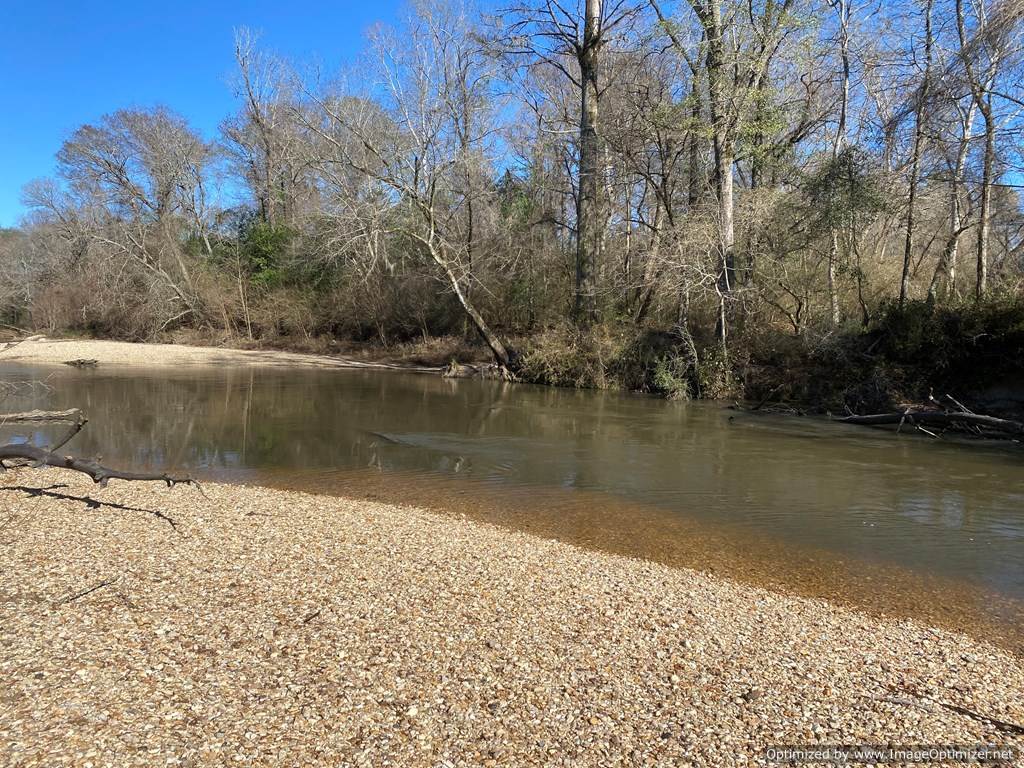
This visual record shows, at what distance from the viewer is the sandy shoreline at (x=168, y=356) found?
29.3 metres

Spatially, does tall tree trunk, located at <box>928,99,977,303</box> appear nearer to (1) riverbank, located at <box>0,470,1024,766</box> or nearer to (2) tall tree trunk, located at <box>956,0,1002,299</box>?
(2) tall tree trunk, located at <box>956,0,1002,299</box>

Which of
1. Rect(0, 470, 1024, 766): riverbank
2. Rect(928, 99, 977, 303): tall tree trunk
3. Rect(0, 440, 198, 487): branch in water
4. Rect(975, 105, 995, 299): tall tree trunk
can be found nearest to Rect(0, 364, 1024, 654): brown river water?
Rect(0, 470, 1024, 766): riverbank

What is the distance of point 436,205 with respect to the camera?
27438 millimetres

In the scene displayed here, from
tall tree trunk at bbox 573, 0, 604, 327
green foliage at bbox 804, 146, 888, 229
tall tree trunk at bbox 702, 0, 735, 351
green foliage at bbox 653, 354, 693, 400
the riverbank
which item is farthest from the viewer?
tall tree trunk at bbox 573, 0, 604, 327

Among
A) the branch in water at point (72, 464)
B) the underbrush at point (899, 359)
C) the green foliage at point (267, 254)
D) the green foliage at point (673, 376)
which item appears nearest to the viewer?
the branch in water at point (72, 464)

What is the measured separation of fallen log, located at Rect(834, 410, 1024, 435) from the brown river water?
573 millimetres

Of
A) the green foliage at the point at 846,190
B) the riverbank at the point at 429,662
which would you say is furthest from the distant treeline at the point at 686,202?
the riverbank at the point at 429,662

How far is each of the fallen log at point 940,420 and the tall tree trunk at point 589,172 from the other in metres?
9.61

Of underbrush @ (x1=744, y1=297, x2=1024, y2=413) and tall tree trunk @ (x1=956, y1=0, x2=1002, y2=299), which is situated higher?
tall tree trunk @ (x1=956, y1=0, x2=1002, y2=299)

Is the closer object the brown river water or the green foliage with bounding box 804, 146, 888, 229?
the brown river water

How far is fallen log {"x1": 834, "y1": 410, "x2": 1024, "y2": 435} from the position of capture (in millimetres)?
13172

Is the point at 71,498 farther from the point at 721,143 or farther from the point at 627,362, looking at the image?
the point at 721,143

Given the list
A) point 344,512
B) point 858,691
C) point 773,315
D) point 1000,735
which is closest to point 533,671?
point 858,691

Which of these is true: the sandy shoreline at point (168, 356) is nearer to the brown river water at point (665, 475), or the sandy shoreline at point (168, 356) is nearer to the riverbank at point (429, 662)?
the brown river water at point (665, 475)
